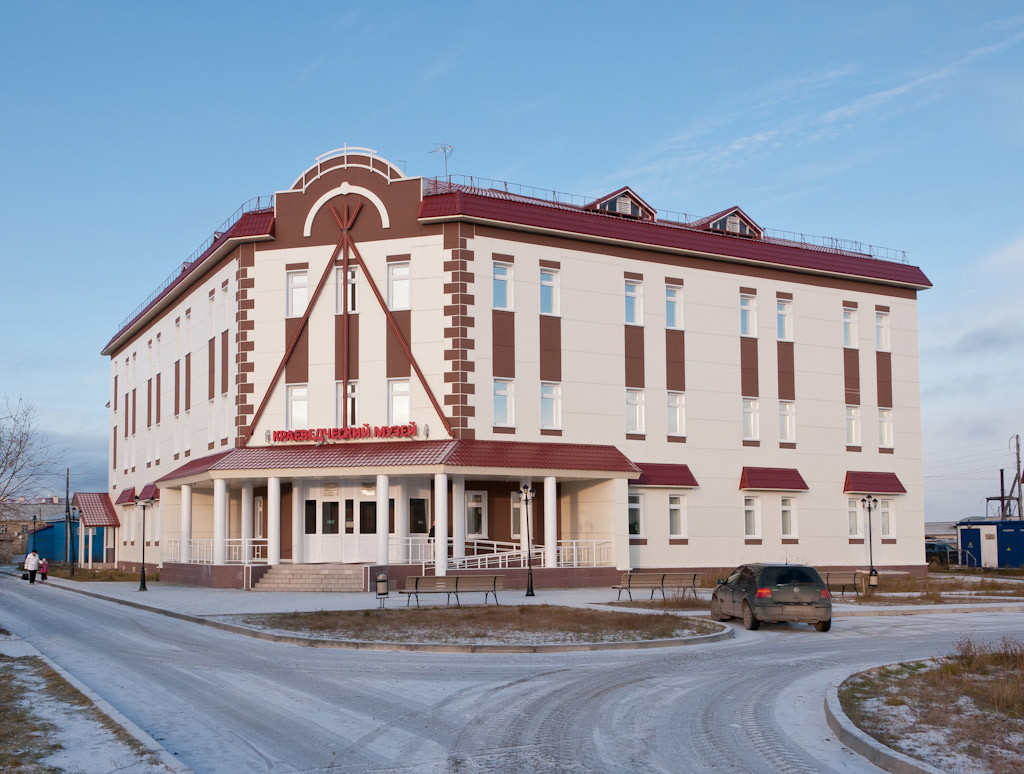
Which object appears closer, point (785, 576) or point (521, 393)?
Result: point (785, 576)

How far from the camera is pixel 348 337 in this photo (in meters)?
39.1

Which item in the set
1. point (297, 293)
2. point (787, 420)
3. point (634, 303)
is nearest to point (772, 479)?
point (787, 420)

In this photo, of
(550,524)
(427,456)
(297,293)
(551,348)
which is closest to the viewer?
(427,456)

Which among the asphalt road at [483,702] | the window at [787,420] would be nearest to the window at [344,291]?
the asphalt road at [483,702]

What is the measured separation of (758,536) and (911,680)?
31.4 meters

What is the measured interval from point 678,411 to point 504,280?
975 cm

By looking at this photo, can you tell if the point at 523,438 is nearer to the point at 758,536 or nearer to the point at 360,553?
the point at 360,553

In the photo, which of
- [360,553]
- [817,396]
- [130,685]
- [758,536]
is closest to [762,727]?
[130,685]

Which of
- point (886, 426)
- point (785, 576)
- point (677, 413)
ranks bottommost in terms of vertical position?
point (785, 576)

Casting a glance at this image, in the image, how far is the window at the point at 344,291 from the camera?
39375 mm

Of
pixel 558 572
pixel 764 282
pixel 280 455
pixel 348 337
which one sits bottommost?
pixel 558 572

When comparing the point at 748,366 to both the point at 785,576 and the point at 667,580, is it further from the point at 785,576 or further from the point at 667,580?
the point at 785,576

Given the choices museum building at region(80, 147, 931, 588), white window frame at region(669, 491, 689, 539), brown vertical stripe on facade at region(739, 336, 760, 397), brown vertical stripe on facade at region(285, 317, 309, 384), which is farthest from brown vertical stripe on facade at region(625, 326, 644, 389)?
brown vertical stripe on facade at region(285, 317, 309, 384)

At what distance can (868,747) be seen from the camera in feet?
32.0
